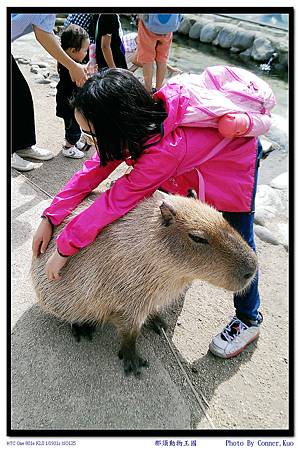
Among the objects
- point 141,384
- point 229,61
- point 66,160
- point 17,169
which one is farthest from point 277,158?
point 229,61

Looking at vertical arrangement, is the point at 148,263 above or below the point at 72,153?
above

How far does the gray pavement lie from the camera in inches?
93.8

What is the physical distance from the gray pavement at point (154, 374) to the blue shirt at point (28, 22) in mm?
1537

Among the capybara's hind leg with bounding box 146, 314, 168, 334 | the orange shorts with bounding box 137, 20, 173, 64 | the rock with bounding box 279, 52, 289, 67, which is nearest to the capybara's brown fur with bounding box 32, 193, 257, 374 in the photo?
the capybara's hind leg with bounding box 146, 314, 168, 334

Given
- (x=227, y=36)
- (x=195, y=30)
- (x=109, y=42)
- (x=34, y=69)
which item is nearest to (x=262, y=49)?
(x=227, y=36)

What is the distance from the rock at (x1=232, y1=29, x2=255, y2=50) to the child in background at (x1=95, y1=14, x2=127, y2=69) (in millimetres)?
6507

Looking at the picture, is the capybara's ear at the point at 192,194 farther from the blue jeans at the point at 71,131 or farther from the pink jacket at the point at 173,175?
the blue jeans at the point at 71,131

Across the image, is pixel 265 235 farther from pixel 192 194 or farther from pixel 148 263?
pixel 148 263

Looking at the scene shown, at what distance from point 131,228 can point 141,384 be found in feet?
3.03

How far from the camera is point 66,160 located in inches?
192

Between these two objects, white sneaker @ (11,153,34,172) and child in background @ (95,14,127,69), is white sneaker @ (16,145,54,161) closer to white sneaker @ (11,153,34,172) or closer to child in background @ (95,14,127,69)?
white sneaker @ (11,153,34,172)

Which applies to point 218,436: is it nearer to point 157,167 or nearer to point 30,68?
point 157,167

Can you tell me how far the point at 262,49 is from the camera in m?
10.2

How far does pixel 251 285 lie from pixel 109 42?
312 cm
